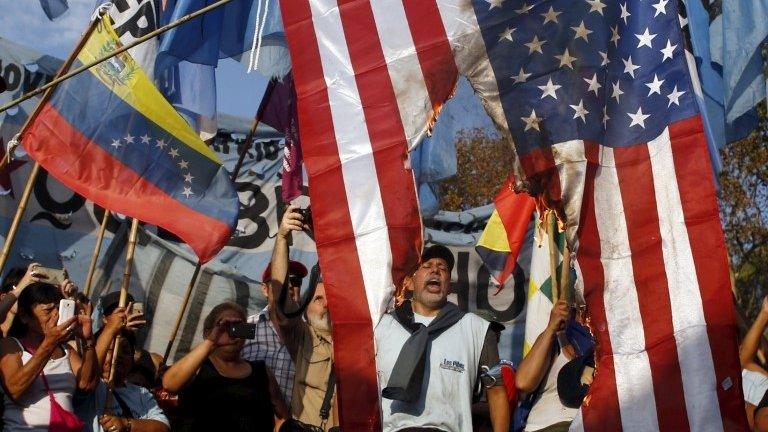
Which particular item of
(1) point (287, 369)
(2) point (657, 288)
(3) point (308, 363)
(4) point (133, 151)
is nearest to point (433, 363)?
(3) point (308, 363)

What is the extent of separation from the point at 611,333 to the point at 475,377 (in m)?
1.20

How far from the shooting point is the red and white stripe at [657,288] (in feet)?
15.6

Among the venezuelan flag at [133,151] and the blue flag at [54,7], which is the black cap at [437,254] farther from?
the blue flag at [54,7]

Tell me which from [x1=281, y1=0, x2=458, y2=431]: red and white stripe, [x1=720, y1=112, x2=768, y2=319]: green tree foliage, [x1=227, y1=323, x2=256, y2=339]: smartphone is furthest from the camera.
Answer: [x1=720, y1=112, x2=768, y2=319]: green tree foliage

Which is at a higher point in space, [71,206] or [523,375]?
[71,206]

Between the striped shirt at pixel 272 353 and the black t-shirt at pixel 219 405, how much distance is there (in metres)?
0.28

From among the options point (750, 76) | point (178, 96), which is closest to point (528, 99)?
point (750, 76)

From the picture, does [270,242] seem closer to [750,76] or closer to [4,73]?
[4,73]

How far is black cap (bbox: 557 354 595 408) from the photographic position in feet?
19.4

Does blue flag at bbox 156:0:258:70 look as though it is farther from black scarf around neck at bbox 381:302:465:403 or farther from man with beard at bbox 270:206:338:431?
black scarf around neck at bbox 381:302:465:403

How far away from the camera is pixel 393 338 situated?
5949 mm

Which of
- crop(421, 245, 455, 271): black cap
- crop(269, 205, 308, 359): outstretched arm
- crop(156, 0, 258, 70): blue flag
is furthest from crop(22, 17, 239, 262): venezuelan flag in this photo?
crop(421, 245, 455, 271): black cap

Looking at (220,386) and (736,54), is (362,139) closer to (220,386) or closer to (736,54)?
(220,386)

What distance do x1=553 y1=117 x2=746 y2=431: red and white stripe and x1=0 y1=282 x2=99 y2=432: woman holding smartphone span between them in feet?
7.63
